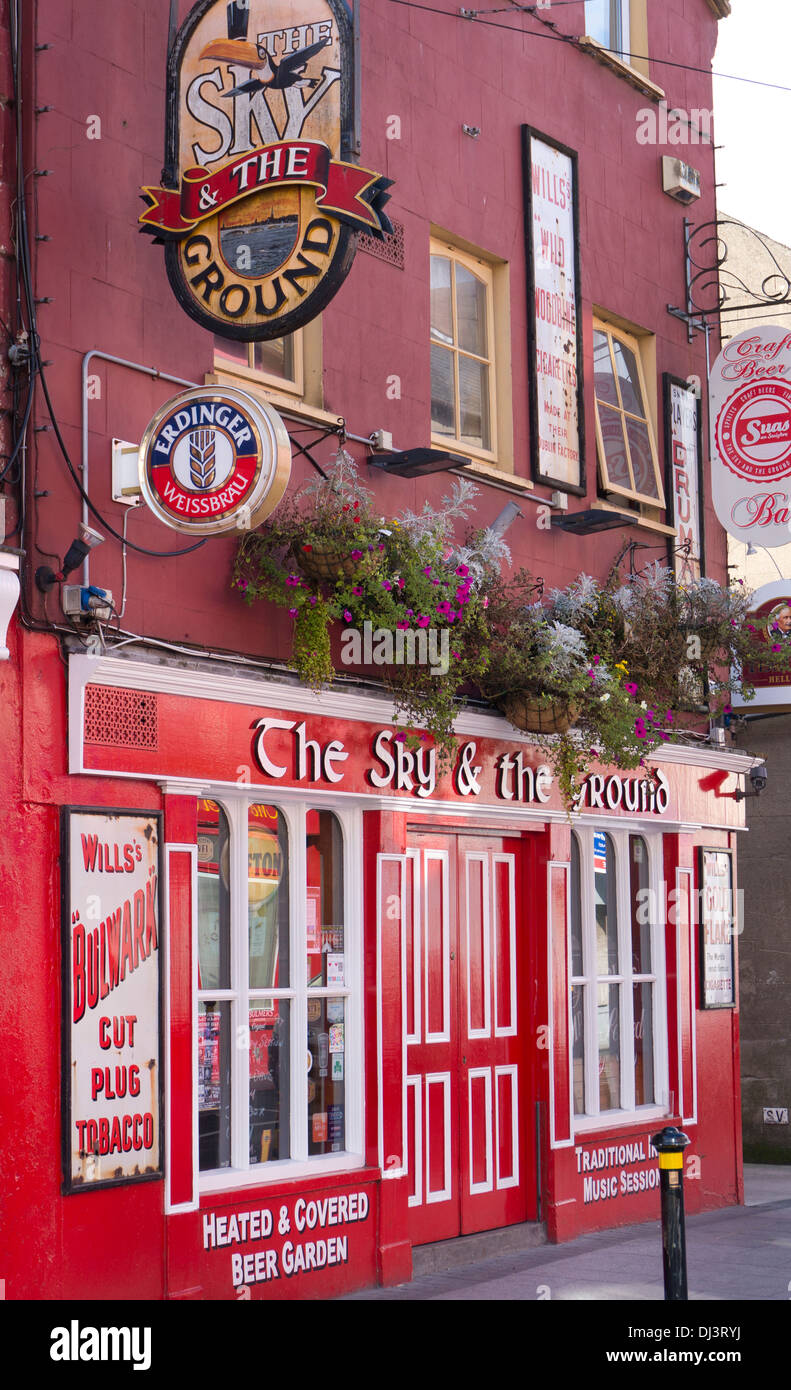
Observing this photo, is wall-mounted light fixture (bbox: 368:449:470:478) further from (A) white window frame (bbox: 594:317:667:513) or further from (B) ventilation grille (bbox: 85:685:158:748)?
(A) white window frame (bbox: 594:317:667:513)

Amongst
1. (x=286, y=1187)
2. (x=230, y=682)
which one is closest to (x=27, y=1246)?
(x=286, y=1187)

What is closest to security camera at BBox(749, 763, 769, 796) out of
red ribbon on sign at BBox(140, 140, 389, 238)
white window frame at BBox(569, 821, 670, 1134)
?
white window frame at BBox(569, 821, 670, 1134)

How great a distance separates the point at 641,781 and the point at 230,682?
473 cm

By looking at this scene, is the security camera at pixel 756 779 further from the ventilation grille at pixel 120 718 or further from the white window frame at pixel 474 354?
the ventilation grille at pixel 120 718

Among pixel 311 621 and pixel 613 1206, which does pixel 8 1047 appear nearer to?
pixel 311 621

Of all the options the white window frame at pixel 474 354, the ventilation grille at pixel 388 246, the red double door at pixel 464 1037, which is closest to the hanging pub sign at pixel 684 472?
the white window frame at pixel 474 354

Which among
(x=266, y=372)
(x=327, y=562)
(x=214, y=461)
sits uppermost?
(x=266, y=372)

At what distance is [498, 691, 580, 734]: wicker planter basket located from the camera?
10.2 metres

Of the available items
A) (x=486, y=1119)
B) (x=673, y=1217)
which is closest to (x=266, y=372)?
(x=486, y=1119)

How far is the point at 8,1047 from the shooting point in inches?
282

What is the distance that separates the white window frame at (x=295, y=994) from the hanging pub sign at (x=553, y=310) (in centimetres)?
347

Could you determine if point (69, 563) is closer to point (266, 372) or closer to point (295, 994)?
point (266, 372)

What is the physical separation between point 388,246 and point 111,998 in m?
4.95

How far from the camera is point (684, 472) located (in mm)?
13570
